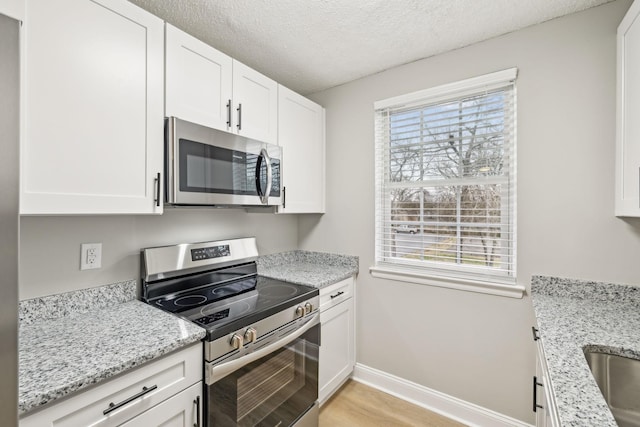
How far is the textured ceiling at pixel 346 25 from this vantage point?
58.7 inches

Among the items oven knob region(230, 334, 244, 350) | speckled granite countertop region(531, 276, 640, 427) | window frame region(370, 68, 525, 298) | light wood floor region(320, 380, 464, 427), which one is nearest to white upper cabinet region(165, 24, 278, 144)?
window frame region(370, 68, 525, 298)

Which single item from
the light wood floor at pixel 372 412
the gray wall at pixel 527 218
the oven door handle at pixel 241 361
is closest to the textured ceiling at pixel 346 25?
the gray wall at pixel 527 218

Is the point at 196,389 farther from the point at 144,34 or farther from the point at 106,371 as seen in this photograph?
the point at 144,34

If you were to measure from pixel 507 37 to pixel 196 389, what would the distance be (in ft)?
8.20

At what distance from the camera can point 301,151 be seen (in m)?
2.22

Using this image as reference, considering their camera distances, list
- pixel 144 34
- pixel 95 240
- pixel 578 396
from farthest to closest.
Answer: pixel 95 240
pixel 144 34
pixel 578 396

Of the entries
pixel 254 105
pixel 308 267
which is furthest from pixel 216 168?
pixel 308 267

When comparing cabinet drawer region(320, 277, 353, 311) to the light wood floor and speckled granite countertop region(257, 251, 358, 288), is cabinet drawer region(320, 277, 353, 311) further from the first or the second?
the light wood floor

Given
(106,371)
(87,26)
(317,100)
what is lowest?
(106,371)

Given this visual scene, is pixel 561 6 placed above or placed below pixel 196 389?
above

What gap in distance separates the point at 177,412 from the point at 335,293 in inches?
46.8

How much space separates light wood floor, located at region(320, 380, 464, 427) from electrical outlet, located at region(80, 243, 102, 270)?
165cm

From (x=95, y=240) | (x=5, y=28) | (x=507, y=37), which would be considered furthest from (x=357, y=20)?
(x=95, y=240)

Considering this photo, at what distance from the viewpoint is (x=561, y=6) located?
1508 millimetres
